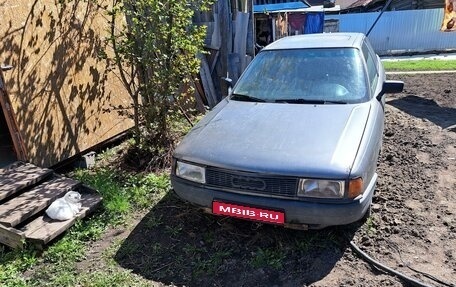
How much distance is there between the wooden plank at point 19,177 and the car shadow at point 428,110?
579 centimetres

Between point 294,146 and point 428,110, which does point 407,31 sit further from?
point 294,146

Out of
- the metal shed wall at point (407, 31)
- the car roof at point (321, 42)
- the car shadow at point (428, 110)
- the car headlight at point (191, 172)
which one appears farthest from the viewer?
the metal shed wall at point (407, 31)

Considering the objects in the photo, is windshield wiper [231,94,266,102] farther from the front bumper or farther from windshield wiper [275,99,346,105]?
the front bumper

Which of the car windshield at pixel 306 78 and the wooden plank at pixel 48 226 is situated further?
the car windshield at pixel 306 78

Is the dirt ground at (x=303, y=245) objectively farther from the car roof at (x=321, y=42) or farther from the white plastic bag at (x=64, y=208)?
the car roof at (x=321, y=42)

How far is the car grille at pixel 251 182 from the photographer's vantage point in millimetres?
2754

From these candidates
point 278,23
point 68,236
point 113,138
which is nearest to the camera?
point 68,236

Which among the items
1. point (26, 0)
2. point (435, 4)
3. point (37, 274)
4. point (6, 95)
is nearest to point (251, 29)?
point (26, 0)

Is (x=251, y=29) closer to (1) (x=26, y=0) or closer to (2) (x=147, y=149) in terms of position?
(2) (x=147, y=149)

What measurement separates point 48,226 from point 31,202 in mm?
360

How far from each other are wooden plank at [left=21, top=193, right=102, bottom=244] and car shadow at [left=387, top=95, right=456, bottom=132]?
5.33m

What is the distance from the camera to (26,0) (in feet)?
13.7

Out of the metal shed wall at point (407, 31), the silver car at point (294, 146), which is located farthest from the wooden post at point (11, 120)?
the metal shed wall at point (407, 31)

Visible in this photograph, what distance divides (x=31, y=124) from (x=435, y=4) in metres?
21.1
